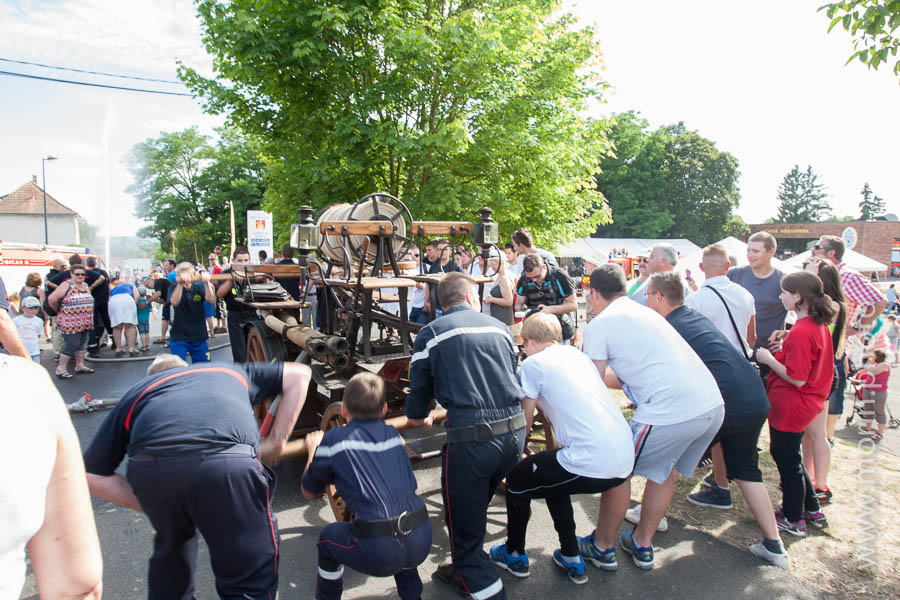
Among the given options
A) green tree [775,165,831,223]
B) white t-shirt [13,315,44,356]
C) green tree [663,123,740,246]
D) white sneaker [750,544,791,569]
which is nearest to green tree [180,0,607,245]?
white t-shirt [13,315,44,356]

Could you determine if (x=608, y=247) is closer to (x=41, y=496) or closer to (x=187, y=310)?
(x=187, y=310)

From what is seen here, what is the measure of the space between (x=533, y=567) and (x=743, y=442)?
4.98 ft

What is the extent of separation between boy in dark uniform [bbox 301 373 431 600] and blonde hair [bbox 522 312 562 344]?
973 millimetres

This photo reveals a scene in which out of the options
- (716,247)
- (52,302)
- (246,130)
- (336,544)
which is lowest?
(336,544)

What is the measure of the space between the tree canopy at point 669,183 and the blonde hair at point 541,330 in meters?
45.5

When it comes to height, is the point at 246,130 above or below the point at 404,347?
above

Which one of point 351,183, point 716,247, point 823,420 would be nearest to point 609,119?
point 351,183

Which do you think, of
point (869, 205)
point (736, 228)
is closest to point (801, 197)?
point (869, 205)

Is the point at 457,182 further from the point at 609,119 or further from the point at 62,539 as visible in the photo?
the point at 62,539

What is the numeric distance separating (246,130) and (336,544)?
10.4 m

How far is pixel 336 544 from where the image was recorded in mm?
2453

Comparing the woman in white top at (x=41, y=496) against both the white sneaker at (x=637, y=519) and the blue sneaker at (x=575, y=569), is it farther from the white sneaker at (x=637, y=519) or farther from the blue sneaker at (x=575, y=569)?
the white sneaker at (x=637, y=519)

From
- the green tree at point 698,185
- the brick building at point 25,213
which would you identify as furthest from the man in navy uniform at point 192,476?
the brick building at point 25,213

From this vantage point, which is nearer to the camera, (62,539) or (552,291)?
(62,539)
